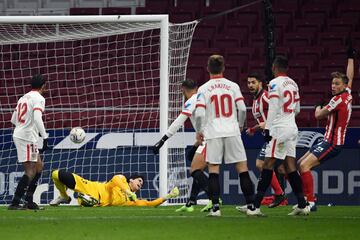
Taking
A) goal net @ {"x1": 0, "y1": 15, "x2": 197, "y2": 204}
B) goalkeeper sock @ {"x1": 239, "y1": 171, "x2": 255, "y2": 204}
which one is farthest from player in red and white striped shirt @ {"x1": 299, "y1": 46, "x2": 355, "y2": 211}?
goal net @ {"x1": 0, "y1": 15, "x2": 197, "y2": 204}

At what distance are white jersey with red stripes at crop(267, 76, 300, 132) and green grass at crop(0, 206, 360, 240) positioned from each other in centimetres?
110

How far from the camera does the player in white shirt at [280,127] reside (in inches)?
515

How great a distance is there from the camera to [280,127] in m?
13.2

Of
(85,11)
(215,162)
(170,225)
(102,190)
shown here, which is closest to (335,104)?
(215,162)

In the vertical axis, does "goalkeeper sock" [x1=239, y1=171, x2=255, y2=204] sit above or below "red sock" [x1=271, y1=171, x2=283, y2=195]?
above

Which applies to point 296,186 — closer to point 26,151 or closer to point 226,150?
point 226,150

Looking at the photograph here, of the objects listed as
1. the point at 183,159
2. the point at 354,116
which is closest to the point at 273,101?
the point at 183,159

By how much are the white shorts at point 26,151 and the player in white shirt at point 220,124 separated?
10.5 feet

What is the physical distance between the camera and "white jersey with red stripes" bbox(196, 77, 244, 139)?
12.8 meters

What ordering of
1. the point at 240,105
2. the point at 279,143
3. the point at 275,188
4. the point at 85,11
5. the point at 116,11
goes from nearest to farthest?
the point at 240,105, the point at 279,143, the point at 275,188, the point at 116,11, the point at 85,11

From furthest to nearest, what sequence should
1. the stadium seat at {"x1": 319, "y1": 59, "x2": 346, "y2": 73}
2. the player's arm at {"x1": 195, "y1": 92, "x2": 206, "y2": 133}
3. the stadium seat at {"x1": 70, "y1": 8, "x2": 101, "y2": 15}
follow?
the stadium seat at {"x1": 70, "y1": 8, "x2": 101, "y2": 15} < the stadium seat at {"x1": 319, "y1": 59, "x2": 346, "y2": 73} < the player's arm at {"x1": 195, "y1": 92, "x2": 206, "y2": 133}

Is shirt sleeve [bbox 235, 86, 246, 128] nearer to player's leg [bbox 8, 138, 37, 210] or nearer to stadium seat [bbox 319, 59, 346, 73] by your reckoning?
player's leg [bbox 8, 138, 37, 210]

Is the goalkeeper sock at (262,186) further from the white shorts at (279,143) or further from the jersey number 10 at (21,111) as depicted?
the jersey number 10 at (21,111)

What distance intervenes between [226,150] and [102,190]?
3.98 metres
